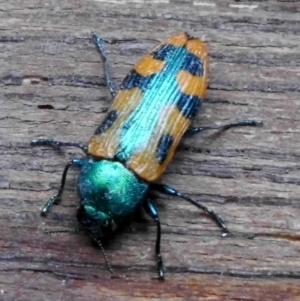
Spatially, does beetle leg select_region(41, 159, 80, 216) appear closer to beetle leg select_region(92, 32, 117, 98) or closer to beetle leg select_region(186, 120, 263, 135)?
beetle leg select_region(92, 32, 117, 98)

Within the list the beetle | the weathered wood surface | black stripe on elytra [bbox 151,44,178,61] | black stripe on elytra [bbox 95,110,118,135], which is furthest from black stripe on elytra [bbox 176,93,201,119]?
black stripe on elytra [bbox 95,110,118,135]

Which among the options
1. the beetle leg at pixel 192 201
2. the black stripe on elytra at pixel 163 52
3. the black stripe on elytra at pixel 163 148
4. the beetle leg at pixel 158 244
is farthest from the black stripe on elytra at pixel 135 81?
the beetle leg at pixel 158 244

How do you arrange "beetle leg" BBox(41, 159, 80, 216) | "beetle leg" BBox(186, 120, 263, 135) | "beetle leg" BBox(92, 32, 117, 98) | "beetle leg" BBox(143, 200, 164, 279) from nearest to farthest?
"beetle leg" BBox(143, 200, 164, 279) → "beetle leg" BBox(41, 159, 80, 216) → "beetle leg" BBox(186, 120, 263, 135) → "beetle leg" BBox(92, 32, 117, 98)

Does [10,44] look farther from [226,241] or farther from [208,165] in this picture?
[226,241]

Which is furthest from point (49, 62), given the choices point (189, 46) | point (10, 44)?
point (189, 46)

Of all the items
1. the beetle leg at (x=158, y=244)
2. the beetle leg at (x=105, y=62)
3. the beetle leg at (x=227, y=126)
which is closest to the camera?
the beetle leg at (x=158, y=244)

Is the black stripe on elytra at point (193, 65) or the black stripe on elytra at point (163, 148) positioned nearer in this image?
the black stripe on elytra at point (163, 148)

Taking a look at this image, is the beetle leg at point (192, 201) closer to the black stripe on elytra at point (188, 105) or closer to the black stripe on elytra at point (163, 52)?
the black stripe on elytra at point (188, 105)

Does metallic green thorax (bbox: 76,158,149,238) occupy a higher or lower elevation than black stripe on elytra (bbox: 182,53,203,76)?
lower
